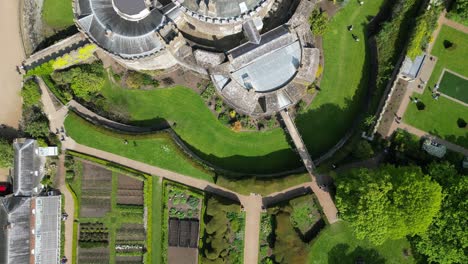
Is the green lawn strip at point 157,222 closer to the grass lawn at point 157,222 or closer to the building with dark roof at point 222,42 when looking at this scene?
the grass lawn at point 157,222

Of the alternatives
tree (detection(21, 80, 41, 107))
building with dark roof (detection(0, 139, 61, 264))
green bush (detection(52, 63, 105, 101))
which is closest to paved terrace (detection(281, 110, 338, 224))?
green bush (detection(52, 63, 105, 101))

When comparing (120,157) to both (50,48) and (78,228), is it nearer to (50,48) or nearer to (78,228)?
(78,228)

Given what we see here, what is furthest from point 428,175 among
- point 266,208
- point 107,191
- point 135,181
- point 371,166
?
point 107,191

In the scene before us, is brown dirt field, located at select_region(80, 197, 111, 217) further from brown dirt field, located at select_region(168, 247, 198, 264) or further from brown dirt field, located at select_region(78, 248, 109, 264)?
brown dirt field, located at select_region(168, 247, 198, 264)

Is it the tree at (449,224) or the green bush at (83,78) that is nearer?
the tree at (449,224)

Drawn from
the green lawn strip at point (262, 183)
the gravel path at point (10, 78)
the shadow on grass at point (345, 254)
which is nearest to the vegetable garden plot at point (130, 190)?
the green lawn strip at point (262, 183)

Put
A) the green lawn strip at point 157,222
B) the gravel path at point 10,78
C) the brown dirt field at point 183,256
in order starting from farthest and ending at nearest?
the gravel path at point 10,78
the green lawn strip at point 157,222
the brown dirt field at point 183,256

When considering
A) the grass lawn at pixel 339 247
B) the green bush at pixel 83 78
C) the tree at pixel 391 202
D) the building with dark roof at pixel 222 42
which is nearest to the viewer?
the tree at pixel 391 202
